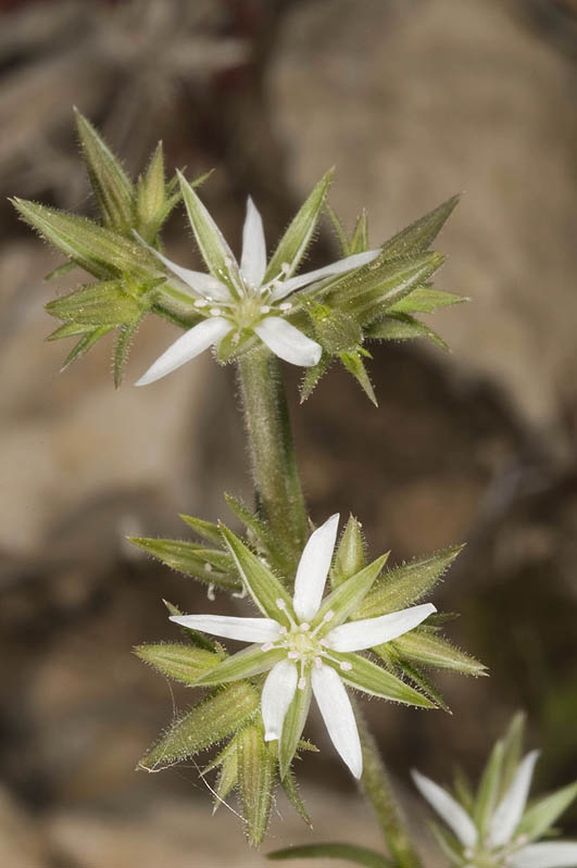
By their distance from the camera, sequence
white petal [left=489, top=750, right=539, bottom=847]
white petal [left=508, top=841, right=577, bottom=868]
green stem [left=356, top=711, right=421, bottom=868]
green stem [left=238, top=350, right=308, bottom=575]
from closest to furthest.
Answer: green stem [left=238, top=350, right=308, bottom=575], green stem [left=356, top=711, right=421, bottom=868], white petal [left=508, top=841, right=577, bottom=868], white petal [left=489, top=750, right=539, bottom=847]

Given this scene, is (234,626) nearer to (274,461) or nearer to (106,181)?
(274,461)

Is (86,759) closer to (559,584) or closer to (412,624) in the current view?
(559,584)

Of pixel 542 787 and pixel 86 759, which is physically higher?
pixel 542 787

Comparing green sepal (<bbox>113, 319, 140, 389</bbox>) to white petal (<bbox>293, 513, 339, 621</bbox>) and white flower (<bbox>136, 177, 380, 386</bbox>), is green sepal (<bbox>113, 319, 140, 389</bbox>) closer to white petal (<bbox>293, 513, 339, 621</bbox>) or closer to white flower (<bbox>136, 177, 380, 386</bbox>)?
white flower (<bbox>136, 177, 380, 386</bbox>)

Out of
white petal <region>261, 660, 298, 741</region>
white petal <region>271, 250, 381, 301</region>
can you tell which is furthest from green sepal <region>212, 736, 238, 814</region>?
white petal <region>271, 250, 381, 301</region>

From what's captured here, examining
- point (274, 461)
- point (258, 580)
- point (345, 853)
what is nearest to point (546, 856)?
point (345, 853)

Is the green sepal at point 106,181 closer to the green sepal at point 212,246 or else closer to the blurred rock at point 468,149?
the green sepal at point 212,246

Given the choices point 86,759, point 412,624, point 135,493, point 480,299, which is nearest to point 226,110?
point 480,299

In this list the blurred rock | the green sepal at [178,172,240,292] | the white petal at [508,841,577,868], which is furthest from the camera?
the blurred rock
